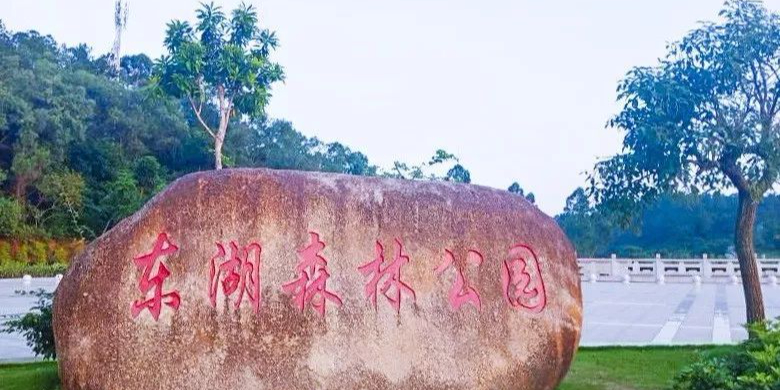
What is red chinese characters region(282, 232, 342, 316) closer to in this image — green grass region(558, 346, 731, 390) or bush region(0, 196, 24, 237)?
green grass region(558, 346, 731, 390)

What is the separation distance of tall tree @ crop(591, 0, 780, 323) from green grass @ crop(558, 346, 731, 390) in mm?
1044

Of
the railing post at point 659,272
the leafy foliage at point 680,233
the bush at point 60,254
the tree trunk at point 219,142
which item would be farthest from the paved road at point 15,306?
the leafy foliage at point 680,233

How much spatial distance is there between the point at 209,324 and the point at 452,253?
182 cm

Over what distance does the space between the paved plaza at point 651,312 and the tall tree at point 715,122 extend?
8.19 feet

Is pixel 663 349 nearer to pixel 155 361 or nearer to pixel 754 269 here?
pixel 754 269

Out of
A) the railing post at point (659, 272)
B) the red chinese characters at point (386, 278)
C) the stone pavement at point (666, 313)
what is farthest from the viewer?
the railing post at point (659, 272)

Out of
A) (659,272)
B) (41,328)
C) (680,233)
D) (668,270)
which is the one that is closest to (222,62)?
(41,328)

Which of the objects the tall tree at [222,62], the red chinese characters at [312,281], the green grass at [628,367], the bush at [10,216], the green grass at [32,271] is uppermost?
the tall tree at [222,62]

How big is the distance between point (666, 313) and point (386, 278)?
36.0ft

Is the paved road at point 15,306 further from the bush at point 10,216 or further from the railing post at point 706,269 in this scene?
the railing post at point 706,269

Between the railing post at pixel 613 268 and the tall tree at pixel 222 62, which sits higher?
the tall tree at pixel 222 62

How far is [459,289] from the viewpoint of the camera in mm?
5203

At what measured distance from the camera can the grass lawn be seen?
21.0 feet

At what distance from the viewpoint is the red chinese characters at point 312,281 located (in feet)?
16.1
